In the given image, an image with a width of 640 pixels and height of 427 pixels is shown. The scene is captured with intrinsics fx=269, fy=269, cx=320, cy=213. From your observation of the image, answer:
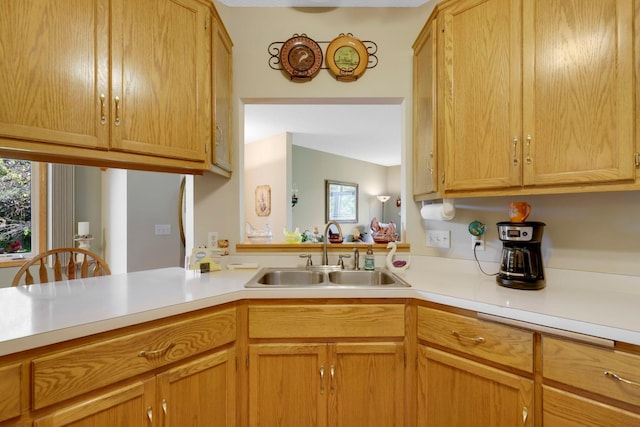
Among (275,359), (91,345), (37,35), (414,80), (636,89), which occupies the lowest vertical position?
(275,359)

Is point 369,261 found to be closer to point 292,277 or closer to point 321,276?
point 321,276

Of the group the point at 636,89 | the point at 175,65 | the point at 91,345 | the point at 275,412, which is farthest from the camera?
the point at 175,65

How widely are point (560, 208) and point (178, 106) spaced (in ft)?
6.30

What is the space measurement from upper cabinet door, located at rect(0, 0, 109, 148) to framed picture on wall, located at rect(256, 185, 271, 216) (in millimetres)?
3491

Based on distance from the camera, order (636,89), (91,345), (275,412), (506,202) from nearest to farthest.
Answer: (91,345)
(636,89)
(275,412)
(506,202)

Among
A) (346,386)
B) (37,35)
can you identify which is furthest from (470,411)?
(37,35)

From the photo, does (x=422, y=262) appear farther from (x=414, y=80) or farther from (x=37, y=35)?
(x=37, y=35)

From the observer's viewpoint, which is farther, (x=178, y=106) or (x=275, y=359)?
(x=178, y=106)

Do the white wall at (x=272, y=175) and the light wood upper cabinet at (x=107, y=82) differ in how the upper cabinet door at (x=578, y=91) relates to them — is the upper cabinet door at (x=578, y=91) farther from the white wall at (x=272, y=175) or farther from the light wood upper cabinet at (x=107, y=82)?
the white wall at (x=272, y=175)

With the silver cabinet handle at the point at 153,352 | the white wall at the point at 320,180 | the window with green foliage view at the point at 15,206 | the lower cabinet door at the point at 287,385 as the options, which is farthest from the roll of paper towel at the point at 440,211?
the window with green foliage view at the point at 15,206

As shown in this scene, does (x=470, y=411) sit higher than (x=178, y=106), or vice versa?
(x=178, y=106)

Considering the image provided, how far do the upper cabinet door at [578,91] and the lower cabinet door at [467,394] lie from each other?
80 centimetres

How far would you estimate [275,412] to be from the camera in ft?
3.91

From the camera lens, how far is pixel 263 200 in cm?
468
